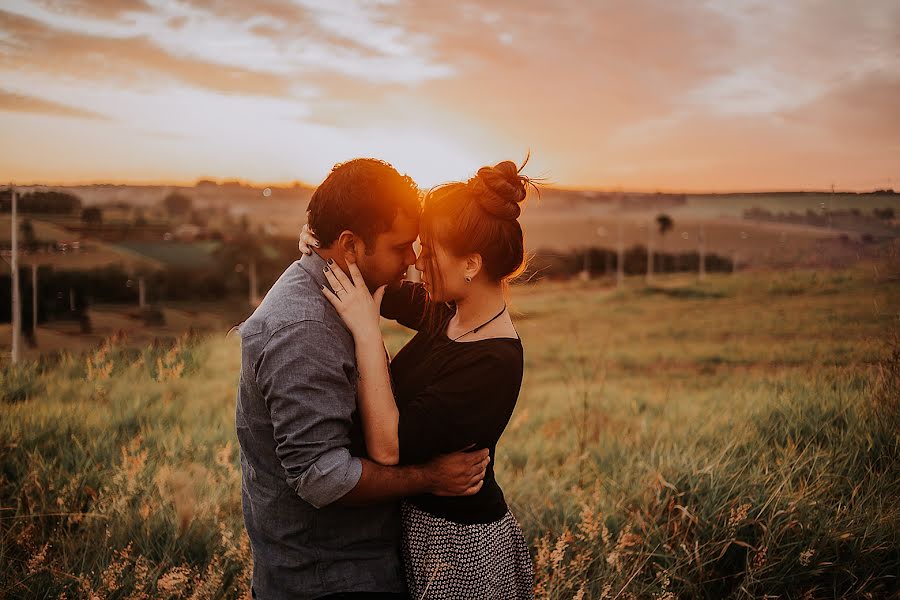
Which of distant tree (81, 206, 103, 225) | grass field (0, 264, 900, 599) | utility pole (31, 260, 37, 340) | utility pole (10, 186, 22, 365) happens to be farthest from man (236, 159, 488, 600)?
distant tree (81, 206, 103, 225)

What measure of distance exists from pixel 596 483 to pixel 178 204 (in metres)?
27.4

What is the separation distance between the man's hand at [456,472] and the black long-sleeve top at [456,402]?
4 cm

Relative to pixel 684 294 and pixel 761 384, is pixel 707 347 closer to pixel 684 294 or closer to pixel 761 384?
pixel 761 384

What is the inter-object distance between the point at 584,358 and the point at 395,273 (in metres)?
14.7

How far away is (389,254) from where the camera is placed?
2.41m

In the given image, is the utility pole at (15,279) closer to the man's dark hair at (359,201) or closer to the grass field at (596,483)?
the grass field at (596,483)

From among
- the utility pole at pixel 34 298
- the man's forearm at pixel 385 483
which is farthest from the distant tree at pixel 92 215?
the man's forearm at pixel 385 483

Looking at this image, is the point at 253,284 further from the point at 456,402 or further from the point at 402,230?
the point at 456,402

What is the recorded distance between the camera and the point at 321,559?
230cm

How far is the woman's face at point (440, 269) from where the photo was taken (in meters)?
2.59

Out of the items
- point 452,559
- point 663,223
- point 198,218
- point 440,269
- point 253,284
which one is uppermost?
point 663,223

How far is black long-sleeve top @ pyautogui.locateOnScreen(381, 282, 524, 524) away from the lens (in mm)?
2240

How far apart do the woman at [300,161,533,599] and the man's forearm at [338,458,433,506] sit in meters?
0.05

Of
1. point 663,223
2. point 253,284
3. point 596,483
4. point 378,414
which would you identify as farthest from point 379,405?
point 663,223
